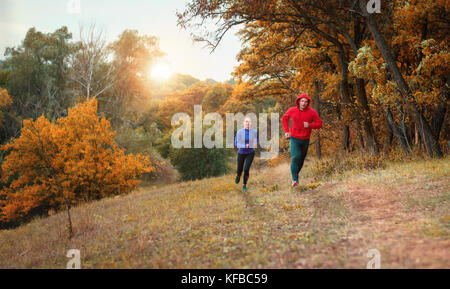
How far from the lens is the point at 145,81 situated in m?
39.9

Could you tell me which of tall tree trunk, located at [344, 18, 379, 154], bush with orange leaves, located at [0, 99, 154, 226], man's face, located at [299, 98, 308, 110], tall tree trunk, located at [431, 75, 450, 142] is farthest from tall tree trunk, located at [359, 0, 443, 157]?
bush with orange leaves, located at [0, 99, 154, 226]

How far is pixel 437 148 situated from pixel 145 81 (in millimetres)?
36908

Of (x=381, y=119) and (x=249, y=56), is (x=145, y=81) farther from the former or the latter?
(x=381, y=119)

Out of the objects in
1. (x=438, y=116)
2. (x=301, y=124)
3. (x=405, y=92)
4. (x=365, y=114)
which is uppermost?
(x=405, y=92)

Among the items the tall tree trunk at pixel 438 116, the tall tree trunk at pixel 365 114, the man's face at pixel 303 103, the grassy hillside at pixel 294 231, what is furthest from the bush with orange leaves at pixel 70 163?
the tall tree trunk at pixel 438 116

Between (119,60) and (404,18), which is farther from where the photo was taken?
(119,60)

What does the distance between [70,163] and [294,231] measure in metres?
16.2

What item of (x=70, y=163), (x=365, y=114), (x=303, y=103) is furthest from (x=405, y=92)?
(x=70, y=163)

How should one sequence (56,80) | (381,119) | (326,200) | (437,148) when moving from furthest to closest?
(56,80), (381,119), (437,148), (326,200)

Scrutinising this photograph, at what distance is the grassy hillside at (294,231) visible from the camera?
123 inches

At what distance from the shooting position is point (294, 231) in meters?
4.13

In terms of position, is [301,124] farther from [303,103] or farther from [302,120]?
[303,103]

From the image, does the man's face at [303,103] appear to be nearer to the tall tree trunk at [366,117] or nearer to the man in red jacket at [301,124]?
the man in red jacket at [301,124]
